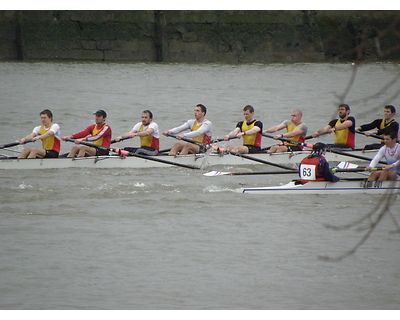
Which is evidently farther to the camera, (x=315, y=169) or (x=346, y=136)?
(x=346, y=136)

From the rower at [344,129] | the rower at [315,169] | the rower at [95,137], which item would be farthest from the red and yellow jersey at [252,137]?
the rower at [315,169]

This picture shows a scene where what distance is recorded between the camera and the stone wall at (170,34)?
3322 cm

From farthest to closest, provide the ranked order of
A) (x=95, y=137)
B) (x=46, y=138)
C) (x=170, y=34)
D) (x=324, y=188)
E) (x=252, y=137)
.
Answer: (x=170, y=34) < (x=252, y=137) < (x=95, y=137) < (x=46, y=138) < (x=324, y=188)

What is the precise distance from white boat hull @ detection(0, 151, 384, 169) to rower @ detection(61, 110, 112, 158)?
Result: 0.87ft

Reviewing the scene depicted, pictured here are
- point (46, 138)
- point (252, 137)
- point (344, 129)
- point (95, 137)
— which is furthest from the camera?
point (344, 129)

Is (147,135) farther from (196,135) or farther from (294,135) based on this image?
(294,135)

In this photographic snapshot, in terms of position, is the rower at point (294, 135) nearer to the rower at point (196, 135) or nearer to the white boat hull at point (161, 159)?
the white boat hull at point (161, 159)

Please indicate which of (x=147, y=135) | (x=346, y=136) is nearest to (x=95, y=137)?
(x=147, y=135)

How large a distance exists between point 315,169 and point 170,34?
2335 cm

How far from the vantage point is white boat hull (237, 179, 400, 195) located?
12398 mm

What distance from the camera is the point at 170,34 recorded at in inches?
1364

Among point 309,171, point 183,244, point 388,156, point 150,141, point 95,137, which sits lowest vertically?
point 183,244

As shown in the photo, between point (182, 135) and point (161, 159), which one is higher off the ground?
point (182, 135)

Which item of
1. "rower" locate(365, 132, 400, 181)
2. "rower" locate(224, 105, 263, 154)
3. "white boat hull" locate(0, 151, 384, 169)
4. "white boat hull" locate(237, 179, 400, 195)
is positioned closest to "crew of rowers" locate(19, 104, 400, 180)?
"rower" locate(224, 105, 263, 154)
